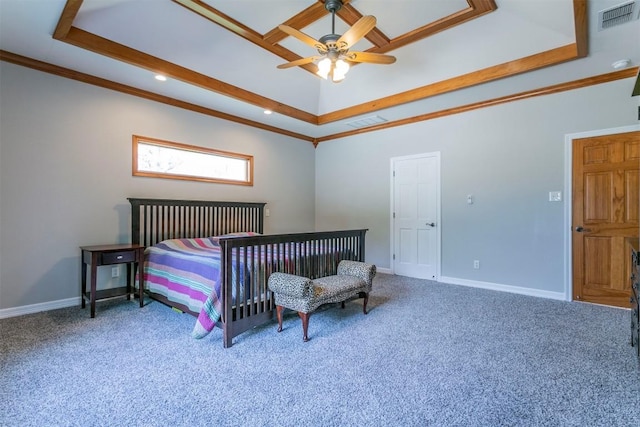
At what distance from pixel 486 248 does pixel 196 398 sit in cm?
388

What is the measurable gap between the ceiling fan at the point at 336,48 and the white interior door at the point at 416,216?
7.46 feet

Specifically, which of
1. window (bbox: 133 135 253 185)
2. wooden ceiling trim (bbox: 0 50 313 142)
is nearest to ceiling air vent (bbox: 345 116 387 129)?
wooden ceiling trim (bbox: 0 50 313 142)

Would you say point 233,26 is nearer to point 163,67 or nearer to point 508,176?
point 163,67

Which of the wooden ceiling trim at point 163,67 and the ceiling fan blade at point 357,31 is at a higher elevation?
the wooden ceiling trim at point 163,67

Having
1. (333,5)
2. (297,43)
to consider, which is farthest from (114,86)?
(333,5)

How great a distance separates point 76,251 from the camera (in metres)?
3.40

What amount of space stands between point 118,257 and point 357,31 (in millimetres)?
3082

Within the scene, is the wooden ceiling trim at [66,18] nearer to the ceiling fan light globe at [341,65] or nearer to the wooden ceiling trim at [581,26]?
the ceiling fan light globe at [341,65]

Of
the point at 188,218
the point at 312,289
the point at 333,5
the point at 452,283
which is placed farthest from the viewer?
the point at 452,283

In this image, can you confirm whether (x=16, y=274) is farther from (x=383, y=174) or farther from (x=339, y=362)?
(x=383, y=174)

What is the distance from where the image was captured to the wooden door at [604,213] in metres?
3.34

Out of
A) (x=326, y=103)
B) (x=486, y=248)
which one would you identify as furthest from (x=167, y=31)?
(x=486, y=248)

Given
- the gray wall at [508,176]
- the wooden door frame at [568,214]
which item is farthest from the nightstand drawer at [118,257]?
the wooden door frame at [568,214]

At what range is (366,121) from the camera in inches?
197
